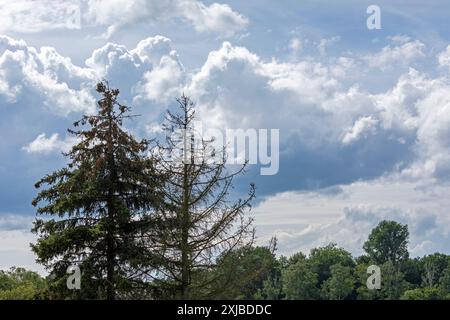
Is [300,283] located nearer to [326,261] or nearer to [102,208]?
[326,261]

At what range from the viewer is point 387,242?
Answer: 108 metres

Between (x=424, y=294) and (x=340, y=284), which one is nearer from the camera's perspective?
(x=424, y=294)

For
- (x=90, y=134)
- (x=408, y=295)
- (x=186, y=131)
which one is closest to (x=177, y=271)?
(x=186, y=131)

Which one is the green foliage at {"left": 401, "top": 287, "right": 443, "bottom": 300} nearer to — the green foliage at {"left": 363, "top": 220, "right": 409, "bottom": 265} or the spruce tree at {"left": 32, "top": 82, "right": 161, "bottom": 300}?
the green foliage at {"left": 363, "top": 220, "right": 409, "bottom": 265}

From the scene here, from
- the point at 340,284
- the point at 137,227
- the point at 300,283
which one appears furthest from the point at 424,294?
the point at 137,227

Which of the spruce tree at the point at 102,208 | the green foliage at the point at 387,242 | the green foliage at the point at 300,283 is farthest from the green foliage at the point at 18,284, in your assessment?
the green foliage at the point at 387,242

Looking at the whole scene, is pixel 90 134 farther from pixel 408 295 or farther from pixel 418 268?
pixel 418 268

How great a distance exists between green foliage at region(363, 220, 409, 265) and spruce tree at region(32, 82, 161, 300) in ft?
267

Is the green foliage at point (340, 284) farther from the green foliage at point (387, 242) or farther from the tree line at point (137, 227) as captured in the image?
the tree line at point (137, 227)

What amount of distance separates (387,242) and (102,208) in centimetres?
8303

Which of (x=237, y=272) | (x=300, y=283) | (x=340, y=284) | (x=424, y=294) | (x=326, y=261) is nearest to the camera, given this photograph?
(x=237, y=272)

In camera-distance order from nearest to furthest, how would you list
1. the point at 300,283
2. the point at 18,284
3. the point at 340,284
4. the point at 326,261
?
the point at 18,284, the point at 340,284, the point at 300,283, the point at 326,261

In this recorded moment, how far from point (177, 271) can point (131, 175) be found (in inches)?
213
